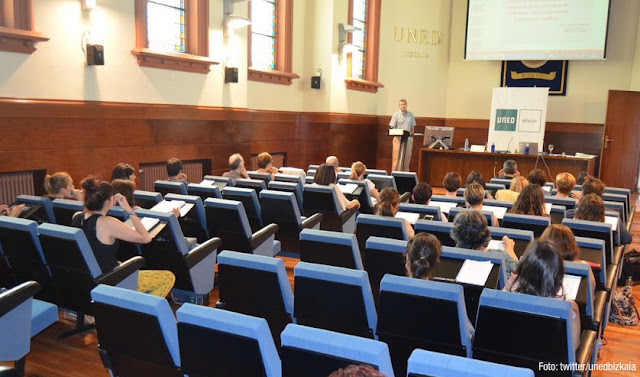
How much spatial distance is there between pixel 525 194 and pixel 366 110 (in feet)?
22.6

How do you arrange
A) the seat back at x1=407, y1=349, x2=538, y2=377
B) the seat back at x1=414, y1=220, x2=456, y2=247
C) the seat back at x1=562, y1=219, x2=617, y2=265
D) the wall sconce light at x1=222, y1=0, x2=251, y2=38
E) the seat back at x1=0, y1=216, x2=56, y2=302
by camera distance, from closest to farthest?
the seat back at x1=407, y1=349, x2=538, y2=377 → the seat back at x1=0, y1=216, x2=56, y2=302 → the seat back at x1=414, y1=220, x2=456, y2=247 → the seat back at x1=562, y1=219, x2=617, y2=265 → the wall sconce light at x1=222, y1=0, x2=251, y2=38

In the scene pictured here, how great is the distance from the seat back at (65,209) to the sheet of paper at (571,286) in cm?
315

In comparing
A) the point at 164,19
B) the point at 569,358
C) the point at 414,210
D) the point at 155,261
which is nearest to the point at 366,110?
the point at 164,19

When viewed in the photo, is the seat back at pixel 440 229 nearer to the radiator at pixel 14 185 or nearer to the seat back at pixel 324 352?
the seat back at pixel 324 352

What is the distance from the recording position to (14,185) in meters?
5.38

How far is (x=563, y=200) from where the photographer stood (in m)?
4.89

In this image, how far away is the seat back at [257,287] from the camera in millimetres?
2525

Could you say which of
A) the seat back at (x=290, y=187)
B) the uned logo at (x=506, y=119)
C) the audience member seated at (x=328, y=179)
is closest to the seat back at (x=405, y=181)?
the audience member seated at (x=328, y=179)

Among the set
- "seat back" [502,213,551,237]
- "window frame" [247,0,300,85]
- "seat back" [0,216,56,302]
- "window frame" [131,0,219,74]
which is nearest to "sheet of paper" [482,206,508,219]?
"seat back" [502,213,551,237]

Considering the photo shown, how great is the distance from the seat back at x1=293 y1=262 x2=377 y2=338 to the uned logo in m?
8.65

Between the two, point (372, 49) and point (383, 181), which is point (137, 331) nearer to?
point (383, 181)

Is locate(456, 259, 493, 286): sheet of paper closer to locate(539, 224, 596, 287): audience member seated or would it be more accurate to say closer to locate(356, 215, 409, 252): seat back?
locate(539, 224, 596, 287): audience member seated

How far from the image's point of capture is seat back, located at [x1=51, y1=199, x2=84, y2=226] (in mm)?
3863

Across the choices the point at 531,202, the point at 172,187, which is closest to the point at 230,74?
the point at 172,187
